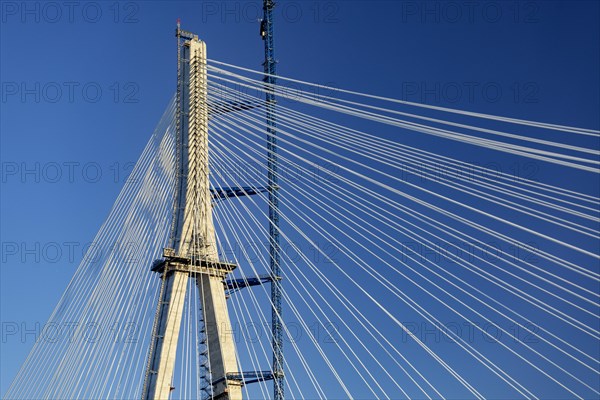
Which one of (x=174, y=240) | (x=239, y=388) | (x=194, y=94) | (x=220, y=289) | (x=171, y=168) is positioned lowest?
(x=239, y=388)

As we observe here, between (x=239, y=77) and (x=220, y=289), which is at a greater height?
(x=239, y=77)

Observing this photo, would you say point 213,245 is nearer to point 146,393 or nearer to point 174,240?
point 174,240

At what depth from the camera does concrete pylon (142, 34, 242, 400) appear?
83.7ft

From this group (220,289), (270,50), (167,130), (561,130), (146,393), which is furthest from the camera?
(270,50)

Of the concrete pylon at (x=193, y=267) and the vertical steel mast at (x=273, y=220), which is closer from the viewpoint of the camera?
the concrete pylon at (x=193, y=267)

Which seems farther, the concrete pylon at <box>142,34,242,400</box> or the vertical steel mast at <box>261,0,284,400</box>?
the vertical steel mast at <box>261,0,284,400</box>

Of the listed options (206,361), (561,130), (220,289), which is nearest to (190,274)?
(220,289)

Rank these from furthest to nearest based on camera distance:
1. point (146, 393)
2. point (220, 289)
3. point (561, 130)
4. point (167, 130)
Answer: point (167, 130), point (220, 289), point (146, 393), point (561, 130)

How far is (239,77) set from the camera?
88.3ft

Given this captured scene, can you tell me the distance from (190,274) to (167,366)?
3202 mm

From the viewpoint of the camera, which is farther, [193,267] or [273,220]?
[273,220]

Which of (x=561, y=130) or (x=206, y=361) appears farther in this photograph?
(x=206, y=361)

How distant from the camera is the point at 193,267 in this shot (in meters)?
26.8

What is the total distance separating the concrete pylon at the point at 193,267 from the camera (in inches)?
1004
